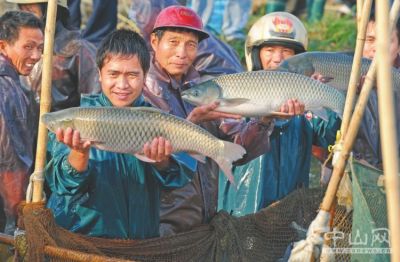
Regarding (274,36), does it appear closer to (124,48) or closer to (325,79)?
(325,79)

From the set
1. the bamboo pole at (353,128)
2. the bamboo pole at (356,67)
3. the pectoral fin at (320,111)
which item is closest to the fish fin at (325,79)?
the pectoral fin at (320,111)

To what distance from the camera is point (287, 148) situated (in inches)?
249

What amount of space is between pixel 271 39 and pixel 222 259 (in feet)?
5.82

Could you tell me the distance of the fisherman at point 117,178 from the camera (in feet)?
15.7

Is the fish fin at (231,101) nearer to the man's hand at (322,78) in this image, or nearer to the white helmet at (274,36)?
the man's hand at (322,78)

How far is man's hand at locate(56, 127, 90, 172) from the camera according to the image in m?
4.34

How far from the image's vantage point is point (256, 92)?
5.32 meters

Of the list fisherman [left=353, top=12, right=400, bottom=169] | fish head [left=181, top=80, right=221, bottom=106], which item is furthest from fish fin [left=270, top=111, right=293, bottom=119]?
fisherman [left=353, top=12, right=400, bottom=169]

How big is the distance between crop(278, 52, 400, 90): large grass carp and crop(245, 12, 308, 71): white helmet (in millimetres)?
526

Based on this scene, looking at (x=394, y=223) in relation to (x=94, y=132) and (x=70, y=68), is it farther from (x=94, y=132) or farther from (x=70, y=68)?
(x=70, y=68)

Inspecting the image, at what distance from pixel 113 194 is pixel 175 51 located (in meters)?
1.24

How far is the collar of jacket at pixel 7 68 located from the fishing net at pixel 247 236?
1.60 meters

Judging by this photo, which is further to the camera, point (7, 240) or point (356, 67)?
point (7, 240)

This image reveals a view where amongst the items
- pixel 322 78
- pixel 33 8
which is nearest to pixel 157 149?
pixel 322 78
